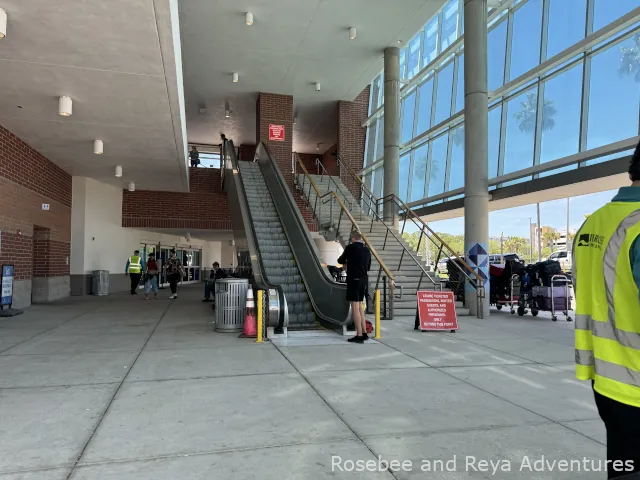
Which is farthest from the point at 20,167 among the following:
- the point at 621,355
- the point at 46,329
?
the point at 621,355

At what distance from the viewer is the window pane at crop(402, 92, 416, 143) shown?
20938 millimetres

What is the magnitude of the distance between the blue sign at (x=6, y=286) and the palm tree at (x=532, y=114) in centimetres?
1419

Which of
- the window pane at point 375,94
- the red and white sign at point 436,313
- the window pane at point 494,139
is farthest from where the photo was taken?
the window pane at point 375,94

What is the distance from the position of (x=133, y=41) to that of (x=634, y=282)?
7.01m

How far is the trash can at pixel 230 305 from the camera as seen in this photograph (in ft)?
27.5

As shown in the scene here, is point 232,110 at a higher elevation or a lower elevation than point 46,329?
higher

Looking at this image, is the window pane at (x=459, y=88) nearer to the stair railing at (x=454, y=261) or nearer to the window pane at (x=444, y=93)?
the window pane at (x=444, y=93)

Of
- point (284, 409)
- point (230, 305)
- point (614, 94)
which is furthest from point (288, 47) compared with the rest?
point (284, 409)

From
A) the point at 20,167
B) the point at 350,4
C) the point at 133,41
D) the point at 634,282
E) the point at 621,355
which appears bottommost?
the point at 621,355

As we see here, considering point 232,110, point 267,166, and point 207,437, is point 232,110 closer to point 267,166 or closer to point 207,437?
point 267,166

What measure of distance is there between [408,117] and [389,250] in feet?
32.4

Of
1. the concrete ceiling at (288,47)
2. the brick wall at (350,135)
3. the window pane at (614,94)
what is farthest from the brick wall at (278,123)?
the window pane at (614,94)

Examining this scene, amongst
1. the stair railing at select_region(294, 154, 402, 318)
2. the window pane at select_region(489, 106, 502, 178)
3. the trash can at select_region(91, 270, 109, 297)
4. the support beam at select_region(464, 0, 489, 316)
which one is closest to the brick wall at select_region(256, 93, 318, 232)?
the stair railing at select_region(294, 154, 402, 318)

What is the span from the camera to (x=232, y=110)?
2138 cm
